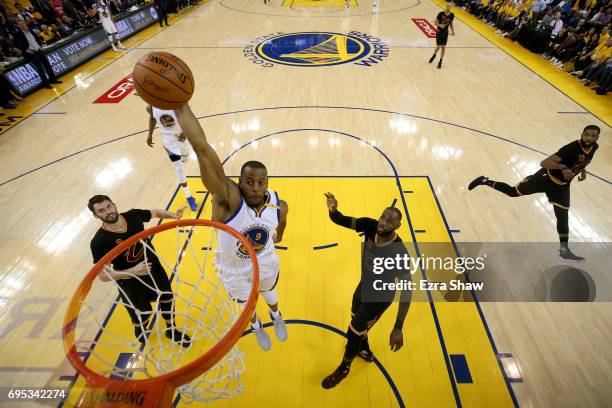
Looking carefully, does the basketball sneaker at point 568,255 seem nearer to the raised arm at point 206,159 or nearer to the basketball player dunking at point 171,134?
the raised arm at point 206,159

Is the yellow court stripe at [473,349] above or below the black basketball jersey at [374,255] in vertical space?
below

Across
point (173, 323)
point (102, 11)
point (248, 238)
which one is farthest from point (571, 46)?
point (102, 11)

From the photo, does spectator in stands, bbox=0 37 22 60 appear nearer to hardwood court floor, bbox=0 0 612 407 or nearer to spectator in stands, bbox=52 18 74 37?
hardwood court floor, bbox=0 0 612 407

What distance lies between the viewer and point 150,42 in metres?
12.5

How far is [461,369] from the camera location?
10.6ft

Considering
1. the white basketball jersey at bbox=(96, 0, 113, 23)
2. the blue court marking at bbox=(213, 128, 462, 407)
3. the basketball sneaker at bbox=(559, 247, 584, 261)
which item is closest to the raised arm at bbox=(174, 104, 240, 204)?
the blue court marking at bbox=(213, 128, 462, 407)

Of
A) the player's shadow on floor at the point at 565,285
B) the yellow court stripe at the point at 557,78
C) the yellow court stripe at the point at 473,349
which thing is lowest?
the yellow court stripe at the point at 557,78

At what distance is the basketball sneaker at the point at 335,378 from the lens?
3078 mm

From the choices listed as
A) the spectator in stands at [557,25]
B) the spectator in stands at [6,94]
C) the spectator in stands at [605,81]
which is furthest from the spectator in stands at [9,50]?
the spectator in stands at [557,25]

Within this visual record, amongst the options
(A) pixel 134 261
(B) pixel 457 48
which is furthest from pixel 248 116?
(B) pixel 457 48

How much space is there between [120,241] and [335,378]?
2.33 meters

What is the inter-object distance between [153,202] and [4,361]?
263cm

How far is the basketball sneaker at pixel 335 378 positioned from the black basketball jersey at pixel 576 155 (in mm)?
3452

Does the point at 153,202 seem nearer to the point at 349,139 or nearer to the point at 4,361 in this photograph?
the point at 4,361
